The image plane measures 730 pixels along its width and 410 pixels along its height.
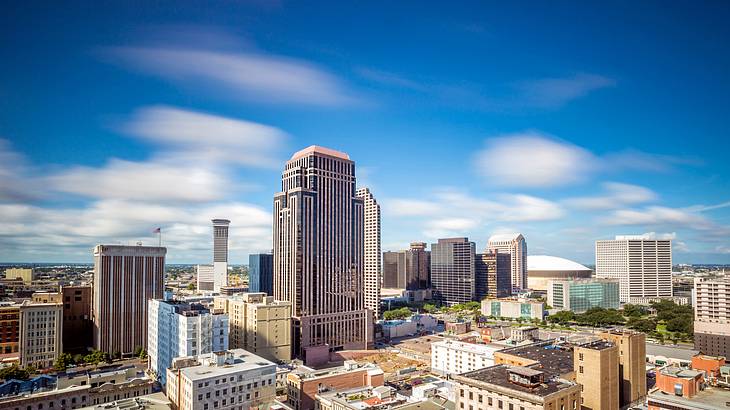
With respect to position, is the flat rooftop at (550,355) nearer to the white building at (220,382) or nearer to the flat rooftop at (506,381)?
the flat rooftop at (506,381)

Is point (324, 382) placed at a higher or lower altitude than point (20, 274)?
lower

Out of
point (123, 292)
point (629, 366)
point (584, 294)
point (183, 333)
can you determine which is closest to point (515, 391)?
point (629, 366)

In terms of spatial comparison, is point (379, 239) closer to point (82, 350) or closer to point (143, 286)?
point (143, 286)

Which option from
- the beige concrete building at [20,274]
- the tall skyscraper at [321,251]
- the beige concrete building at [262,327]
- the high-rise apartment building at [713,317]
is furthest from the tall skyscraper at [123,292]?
the high-rise apartment building at [713,317]

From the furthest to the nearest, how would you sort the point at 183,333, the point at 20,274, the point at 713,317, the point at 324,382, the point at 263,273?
the point at 20,274, the point at 263,273, the point at 713,317, the point at 183,333, the point at 324,382

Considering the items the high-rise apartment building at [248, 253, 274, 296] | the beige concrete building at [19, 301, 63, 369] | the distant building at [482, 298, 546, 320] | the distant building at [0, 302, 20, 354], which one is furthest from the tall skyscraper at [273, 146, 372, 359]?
the high-rise apartment building at [248, 253, 274, 296]

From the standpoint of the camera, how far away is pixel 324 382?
6656cm

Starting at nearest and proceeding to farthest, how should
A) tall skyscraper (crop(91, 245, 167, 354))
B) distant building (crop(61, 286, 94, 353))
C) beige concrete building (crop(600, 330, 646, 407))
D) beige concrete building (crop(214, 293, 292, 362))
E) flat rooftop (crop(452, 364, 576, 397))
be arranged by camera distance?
flat rooftop (crop(452, 364, 576, 397))
beige concrete building (crop(600, 330, 646, 407))
beige concrete building (crop(214, 293, 292, 362))
tall skyscraper (crop(91, 245, 167, 354))
distant building (crop(61, 286, 94, 353))

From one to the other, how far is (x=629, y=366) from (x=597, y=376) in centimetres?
1091

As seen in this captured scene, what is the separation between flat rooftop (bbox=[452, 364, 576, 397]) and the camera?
40.9 meters

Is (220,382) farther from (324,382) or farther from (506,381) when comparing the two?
(506,381)

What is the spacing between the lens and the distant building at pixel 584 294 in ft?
593

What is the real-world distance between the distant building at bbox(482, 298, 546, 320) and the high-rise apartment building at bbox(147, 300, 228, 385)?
121 m

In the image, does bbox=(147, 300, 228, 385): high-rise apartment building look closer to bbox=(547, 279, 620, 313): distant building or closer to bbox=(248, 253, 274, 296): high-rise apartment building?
bbox=(248, 253, 274, 296): high-rise apartment building
